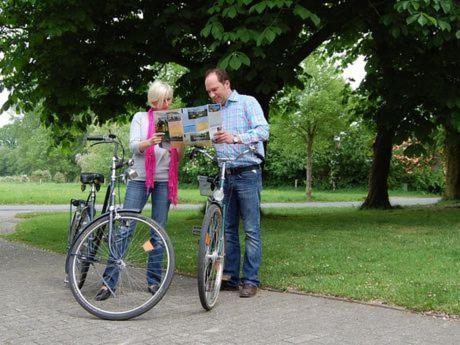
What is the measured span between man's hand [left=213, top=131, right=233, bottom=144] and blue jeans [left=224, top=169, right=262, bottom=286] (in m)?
0.52

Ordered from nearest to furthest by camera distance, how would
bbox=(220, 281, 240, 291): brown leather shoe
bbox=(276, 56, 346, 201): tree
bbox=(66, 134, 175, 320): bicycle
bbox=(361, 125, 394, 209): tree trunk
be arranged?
bbox=(66, 134, 175, 320): bicycle → bbox=(220, 281, 240, 291): brown leather shoe → bbox=(361, 125, 394, 209): tree trunk → bbox=(276, 56, 346, 201): tree

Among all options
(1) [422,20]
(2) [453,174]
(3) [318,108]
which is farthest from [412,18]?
(3) [318,108]

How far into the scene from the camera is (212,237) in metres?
5.33

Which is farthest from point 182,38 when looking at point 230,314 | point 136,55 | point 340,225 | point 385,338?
point 385,338

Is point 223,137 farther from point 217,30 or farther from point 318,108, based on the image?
point 318,108

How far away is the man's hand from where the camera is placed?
5.20 meters

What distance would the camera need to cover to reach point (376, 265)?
22.6 feet

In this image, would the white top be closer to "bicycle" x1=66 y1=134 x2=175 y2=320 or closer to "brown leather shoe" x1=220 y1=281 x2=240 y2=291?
"bicycle" x1=66 y1=134 x2=175 y2=320

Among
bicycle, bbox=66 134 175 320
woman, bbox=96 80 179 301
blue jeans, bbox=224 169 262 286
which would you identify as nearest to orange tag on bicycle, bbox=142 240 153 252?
bicycle, bbox=66 134 175 320

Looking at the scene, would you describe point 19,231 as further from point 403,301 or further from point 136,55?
point 403,301

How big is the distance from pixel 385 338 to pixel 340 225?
799 centimetres

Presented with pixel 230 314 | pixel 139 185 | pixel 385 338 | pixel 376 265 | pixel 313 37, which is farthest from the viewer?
pixel 313 37

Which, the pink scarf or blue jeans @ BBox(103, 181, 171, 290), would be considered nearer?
blue jeans @ BBox(103, 181, 171, 290)

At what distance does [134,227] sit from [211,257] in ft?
2.31
